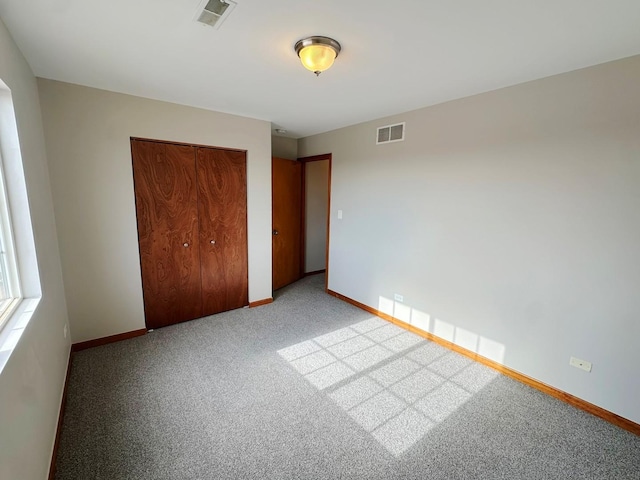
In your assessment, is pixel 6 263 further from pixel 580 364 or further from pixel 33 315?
pixel 580 364

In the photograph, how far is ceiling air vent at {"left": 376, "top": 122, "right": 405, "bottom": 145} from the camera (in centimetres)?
316

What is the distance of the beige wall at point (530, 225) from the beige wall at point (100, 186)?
2.40 meters

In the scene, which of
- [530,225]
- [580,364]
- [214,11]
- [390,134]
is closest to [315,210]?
[390,134]

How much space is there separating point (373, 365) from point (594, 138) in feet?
7.84

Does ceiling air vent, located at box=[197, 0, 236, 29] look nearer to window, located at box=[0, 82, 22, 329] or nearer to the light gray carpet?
window, located at box=[0, 82, 22, 329]

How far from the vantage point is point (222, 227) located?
3.44 meters

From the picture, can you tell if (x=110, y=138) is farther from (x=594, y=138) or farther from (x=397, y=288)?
(x=594, y=138)

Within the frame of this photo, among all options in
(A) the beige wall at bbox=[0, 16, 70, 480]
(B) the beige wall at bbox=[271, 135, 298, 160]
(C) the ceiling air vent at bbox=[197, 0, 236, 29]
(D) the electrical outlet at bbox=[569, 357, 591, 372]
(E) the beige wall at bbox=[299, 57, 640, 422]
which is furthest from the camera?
(B) the beige wall at bbox=[271, 135, 298, 160]

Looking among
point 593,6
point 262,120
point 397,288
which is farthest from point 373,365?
point 262,120

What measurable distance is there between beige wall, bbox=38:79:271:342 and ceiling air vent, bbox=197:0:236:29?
1.66 metres

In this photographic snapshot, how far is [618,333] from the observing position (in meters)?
1.95

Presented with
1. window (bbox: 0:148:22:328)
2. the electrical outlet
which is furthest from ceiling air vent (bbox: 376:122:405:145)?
A: window (bbox: 0:148:22:328)

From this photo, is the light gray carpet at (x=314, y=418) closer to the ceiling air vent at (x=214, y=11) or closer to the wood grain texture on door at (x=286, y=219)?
the wood grain texture on door at (x=286, y=219)

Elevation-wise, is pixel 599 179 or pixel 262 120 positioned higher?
pixel 262 120
